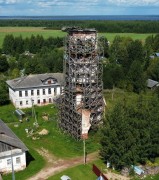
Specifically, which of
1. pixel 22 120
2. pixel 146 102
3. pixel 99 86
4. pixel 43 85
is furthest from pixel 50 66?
pixel 146 102

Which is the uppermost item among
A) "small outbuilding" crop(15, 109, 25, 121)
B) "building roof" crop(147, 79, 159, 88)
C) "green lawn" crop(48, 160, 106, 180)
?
"building roof" crop(147, 79, 159, 88)

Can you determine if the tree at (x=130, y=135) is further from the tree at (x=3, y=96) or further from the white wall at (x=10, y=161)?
the tree at (x=3, y=96)

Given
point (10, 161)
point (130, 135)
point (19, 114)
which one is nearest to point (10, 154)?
point (10, 161)

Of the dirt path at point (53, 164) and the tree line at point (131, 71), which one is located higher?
the tree line at point (131, 71)

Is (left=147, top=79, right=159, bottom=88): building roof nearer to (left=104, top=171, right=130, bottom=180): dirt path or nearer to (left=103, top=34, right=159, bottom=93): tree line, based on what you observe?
(left=103, top=34, right=159, bottom=93): tree line

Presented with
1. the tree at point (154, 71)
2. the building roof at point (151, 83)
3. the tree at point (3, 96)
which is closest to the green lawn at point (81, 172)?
the tree at point (3, 96)

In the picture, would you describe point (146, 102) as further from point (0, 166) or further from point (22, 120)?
point (22, 120)

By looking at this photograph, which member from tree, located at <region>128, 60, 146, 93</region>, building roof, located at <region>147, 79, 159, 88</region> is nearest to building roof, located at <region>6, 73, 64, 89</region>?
tree, located at <region>128, 60, 146, 93</region>
